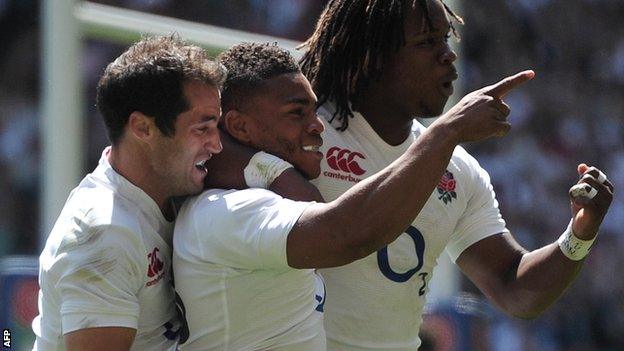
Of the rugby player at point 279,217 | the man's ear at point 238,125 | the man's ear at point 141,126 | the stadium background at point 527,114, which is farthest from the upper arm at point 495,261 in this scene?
the stadium background at point 527,114

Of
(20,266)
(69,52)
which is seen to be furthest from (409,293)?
(20,266)

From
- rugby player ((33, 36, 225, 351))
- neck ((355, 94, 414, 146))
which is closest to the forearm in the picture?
neck ((355, 94, 414, 146))

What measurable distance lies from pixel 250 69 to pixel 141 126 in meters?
0.32

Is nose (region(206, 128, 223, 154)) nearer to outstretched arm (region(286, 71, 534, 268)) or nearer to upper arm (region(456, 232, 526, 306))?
outstretched arm (region(286, 71, 534, 268))

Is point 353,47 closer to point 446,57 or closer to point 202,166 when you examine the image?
point 446,57

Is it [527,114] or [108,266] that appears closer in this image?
[108,266]

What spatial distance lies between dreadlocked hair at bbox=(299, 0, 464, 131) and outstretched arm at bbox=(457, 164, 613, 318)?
0.64m

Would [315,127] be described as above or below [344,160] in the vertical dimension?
above

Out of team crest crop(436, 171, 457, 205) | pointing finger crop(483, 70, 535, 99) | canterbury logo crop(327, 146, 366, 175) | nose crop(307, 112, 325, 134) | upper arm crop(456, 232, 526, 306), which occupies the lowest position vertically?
upper arm crop(456, 232, 526, 306)

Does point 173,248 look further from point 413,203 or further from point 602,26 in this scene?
point 602,26

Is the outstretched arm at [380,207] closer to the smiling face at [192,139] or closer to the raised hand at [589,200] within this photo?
the smiling face at [192,139]

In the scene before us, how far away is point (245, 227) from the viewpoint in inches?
123

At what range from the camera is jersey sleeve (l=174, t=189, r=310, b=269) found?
309 cm

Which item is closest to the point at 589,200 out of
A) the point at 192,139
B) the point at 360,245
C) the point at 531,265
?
the point at 531,265
